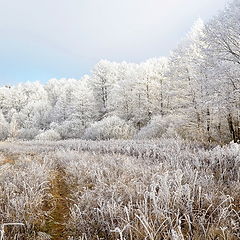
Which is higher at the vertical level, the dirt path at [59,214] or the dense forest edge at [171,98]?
the dense forest edge at [171,98]

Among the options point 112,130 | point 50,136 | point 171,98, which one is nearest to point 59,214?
point 112,130

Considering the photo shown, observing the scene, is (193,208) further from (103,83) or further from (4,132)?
(4,132)

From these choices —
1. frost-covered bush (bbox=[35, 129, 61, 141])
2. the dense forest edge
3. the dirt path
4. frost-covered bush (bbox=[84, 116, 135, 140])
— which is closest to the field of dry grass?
the dirt path

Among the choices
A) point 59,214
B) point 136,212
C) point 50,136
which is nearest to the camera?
point 136,212

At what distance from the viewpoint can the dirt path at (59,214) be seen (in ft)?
11.7

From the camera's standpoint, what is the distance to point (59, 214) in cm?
433

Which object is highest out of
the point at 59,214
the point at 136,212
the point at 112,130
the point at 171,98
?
the point at 171,98

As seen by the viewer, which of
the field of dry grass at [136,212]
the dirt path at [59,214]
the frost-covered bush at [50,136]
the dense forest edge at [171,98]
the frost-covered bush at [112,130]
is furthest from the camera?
the frost-covered bush at [50,136]

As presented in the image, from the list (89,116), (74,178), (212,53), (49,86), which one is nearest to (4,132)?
(89,116)

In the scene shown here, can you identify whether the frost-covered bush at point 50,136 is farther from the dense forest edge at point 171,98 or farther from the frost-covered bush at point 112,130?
the frost-covered bush at point 112,130

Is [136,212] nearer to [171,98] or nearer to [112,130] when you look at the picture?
[112,130]

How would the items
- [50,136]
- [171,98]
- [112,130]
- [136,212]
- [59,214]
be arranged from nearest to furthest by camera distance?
[136,212]
[59,214]
[112,130]
[171,98]
[50,136]

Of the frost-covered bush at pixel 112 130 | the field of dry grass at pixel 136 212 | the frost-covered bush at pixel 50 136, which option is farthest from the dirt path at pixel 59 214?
the frost-covered bush at pixel 50 136

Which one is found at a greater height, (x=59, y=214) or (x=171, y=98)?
(x=171, y=98)
